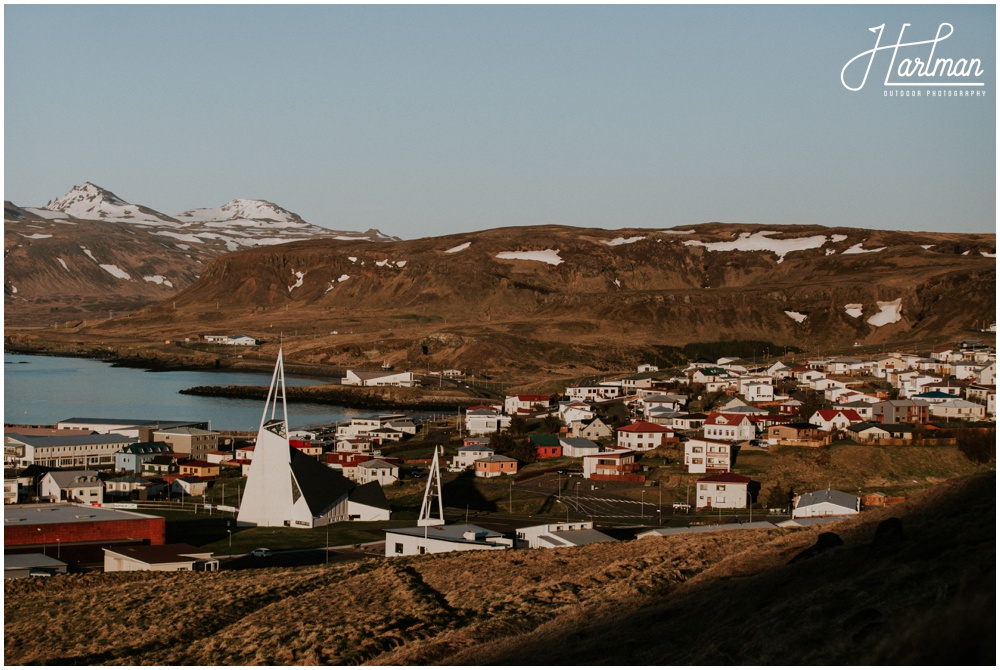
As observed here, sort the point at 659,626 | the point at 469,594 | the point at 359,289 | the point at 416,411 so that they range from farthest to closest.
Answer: the point at 359,289 → the point at 416,411 → the point at 469,594 → the point at 659,626

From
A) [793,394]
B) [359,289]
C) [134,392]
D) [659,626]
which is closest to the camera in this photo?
[659,626]

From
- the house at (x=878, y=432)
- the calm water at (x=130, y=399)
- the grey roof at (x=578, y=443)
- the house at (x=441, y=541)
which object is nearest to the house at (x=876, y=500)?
the house at (x=878, y=432)

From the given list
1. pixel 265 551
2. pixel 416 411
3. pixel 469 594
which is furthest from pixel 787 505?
pixel 416 411

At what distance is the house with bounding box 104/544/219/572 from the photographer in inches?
749

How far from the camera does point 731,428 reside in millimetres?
33812

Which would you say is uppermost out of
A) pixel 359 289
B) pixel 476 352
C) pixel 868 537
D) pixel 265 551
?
pixel 359 289

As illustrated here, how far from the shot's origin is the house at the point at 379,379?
6266 cm

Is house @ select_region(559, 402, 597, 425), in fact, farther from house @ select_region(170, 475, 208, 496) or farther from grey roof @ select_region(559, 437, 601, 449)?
house @ select_region(170, 475, 208, 496)

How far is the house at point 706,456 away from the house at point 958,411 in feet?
36.8

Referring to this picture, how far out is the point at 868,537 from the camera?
44.9ft

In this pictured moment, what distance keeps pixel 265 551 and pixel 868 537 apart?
10919 mm

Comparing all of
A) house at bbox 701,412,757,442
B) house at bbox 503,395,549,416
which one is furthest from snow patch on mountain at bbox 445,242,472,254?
house at bbox 701,412,757,442

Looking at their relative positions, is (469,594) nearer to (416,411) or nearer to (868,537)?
(868,537)

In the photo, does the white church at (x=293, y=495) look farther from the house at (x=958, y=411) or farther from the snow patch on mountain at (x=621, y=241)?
the snow patch on mountain at (x=621, y=241)
